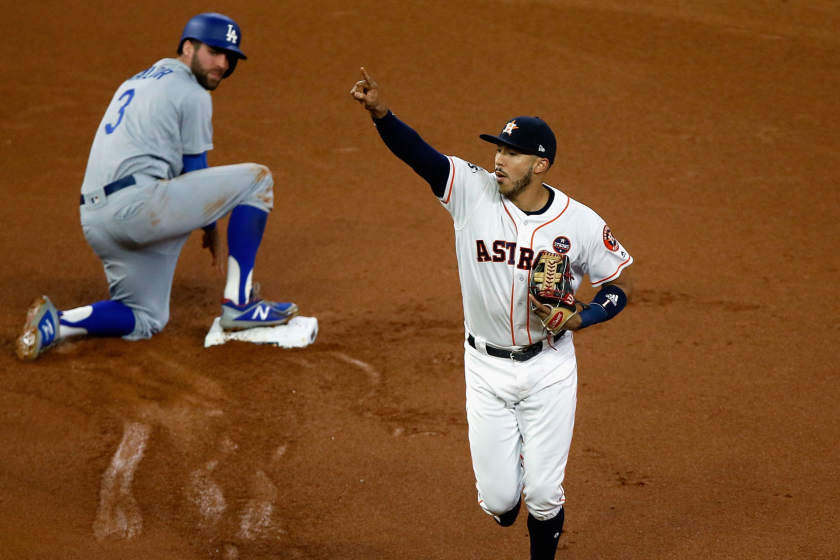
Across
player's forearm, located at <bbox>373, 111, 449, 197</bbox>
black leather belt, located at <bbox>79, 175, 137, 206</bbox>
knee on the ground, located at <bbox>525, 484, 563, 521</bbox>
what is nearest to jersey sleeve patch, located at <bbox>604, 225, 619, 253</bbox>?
player's forearm, located at <bbox>373, 111, 449, 197</bbox>

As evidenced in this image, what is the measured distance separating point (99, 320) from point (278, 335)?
108 centimetres

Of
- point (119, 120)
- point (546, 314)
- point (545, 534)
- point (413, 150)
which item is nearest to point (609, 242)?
point (546, 314)

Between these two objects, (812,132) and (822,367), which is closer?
(822,367)

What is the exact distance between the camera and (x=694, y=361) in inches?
217

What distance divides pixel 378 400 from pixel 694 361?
192 centimetres

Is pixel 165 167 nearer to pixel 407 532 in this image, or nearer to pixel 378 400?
pixel 378 400

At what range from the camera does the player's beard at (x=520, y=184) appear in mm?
3584

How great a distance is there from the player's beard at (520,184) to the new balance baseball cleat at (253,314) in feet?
8.27

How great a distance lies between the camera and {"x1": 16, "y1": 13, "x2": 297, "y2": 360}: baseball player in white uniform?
536cm

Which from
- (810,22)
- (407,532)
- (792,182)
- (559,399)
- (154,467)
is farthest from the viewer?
(810,22)

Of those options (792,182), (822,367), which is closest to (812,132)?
(792,182)

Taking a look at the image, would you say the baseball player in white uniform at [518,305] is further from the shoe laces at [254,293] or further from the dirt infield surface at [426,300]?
the shoe laces at [254,293]

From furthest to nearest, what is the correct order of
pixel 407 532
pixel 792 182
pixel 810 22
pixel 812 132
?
pixel 810 22
pixel 812 132
pixel 792 182
pixel 407 532

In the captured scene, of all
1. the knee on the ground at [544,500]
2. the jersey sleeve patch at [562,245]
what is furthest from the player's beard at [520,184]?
the knee on the ground at [544,500]
